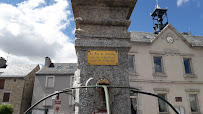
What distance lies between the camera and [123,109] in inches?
87.9

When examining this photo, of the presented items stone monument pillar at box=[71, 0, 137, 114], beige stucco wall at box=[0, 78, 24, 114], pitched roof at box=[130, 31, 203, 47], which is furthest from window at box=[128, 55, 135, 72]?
beige stucco wall at box=[0, 78, 24, 114]

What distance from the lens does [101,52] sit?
2465 millimetres

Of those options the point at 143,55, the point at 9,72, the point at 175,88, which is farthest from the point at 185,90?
the point at 9,72

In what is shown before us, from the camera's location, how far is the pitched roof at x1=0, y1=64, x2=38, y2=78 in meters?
19.5

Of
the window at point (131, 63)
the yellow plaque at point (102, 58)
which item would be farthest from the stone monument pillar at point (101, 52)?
the window at point (131, 63)

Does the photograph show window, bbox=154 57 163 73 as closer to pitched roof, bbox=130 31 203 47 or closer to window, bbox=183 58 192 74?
pitched roof, bbox=130 31 203 47

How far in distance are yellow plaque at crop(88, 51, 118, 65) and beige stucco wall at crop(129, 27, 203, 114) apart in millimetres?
8762

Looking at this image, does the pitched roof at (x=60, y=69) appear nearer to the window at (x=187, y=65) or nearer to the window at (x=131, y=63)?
the window at (x=131, y=63)

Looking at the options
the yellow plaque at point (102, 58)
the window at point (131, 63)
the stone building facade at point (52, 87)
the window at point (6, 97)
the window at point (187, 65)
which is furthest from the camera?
the window at point (6, 97)

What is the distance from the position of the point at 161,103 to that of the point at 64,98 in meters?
11.6

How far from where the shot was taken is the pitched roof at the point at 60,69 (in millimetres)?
19578

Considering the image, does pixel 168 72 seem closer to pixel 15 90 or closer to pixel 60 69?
pixel 60 69

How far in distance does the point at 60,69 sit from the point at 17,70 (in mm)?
6032

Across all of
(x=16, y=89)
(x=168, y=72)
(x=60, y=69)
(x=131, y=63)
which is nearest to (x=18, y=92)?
(x=16, y=89)
